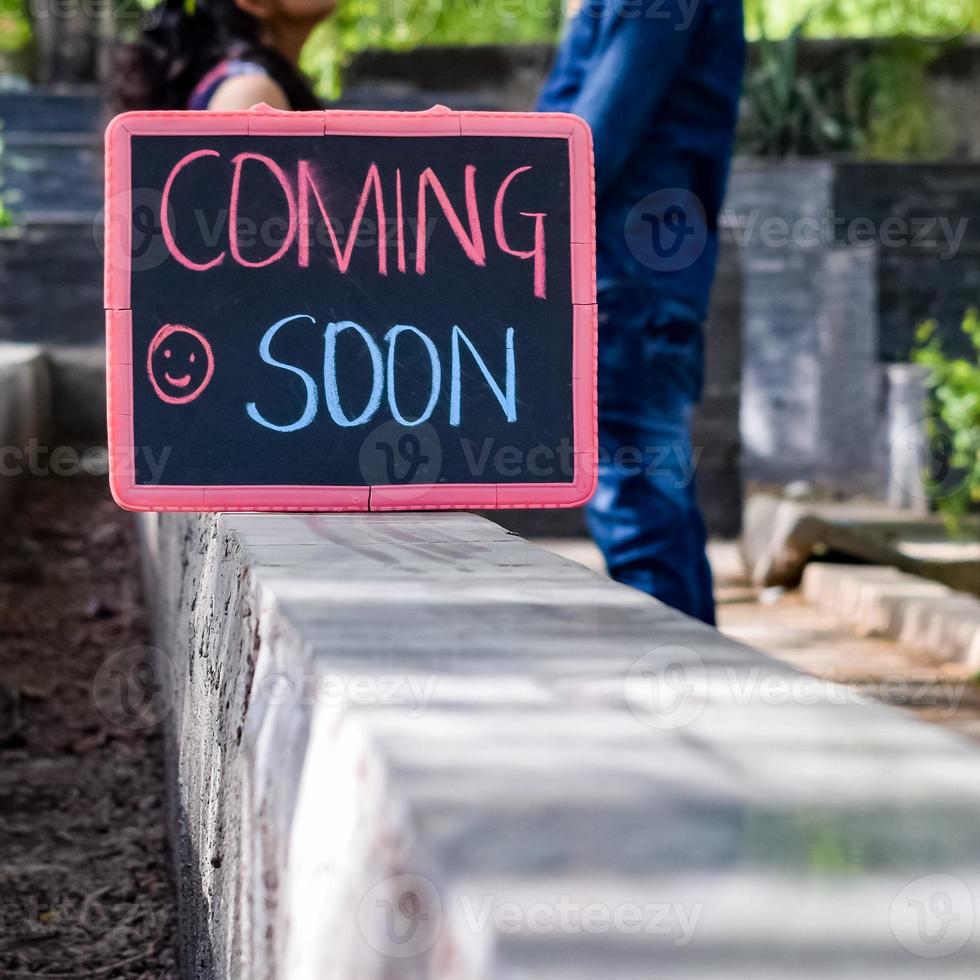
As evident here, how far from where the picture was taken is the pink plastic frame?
2010 mm

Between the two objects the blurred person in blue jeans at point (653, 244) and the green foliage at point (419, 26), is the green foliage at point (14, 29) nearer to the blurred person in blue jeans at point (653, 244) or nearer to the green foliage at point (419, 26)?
the green foliage at point (419, 26)

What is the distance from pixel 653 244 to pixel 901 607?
7.17 ft

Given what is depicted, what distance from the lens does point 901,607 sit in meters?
4.80

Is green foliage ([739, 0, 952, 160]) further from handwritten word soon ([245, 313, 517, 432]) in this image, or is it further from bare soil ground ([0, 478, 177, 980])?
handwritten word soon ([245, 313, 517, 432])

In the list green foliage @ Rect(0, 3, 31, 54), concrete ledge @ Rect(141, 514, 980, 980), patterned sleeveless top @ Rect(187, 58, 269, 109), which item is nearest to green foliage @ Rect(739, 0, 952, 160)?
green foliage @ Rect(0, 3, 31, 54)

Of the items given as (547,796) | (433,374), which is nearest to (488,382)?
(433,374)

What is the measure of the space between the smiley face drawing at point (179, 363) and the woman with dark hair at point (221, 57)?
1.04m

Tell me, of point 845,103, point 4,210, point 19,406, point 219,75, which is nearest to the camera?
point 219,75

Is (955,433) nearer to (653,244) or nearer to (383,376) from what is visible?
(653,244)

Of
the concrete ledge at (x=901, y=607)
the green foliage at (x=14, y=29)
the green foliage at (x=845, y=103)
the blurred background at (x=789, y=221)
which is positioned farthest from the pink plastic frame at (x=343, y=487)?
the green foliage at (x=14, y=29)

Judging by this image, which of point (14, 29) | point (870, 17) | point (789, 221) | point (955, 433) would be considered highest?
point (14, 29)

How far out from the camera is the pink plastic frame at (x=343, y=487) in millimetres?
2010

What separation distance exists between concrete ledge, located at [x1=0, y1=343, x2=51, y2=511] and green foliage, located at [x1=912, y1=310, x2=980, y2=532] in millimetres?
3506

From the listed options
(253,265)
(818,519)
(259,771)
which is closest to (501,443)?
(253,265)
